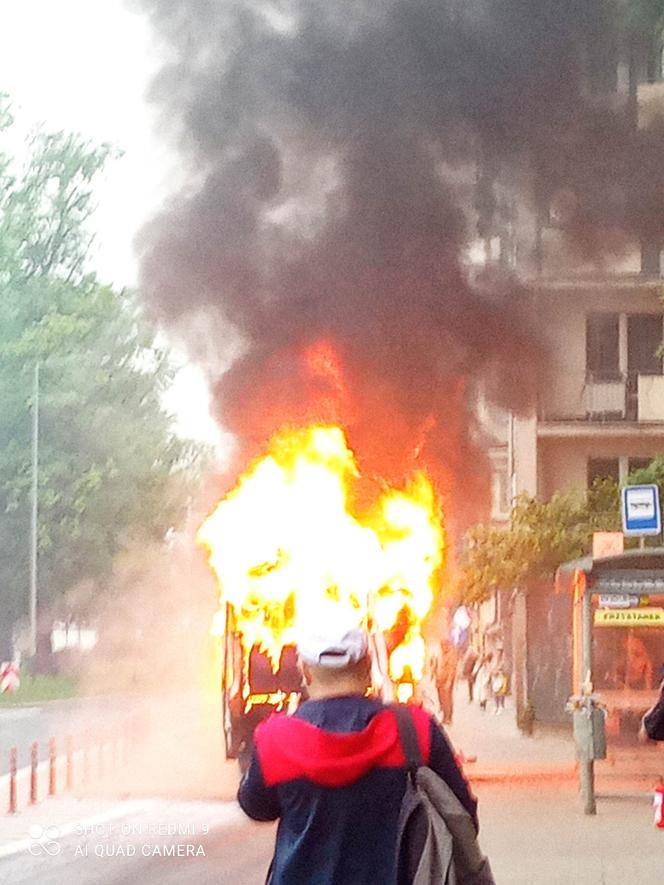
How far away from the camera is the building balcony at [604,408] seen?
21.9 ft

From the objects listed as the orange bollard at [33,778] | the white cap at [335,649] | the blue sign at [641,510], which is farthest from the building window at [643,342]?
the white cap at [335,649]

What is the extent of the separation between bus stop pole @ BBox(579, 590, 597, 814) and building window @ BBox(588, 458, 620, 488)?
1.50 ft

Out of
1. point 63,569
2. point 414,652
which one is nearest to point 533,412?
point 414,652

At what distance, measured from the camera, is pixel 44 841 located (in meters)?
6.01

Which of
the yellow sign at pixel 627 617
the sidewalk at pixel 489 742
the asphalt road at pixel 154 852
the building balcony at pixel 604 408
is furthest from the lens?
the yellow sign at pixel 627 617

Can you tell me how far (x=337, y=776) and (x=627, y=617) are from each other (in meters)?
4.11

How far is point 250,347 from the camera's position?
6.68m

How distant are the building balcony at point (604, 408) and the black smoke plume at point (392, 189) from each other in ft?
0.48

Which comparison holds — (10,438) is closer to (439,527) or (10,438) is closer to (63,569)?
(63,569)

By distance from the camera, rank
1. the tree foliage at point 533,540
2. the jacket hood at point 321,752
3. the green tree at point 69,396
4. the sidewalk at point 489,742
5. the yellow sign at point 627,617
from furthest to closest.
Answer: the yellow sign at point 627,617
the tree foliage at point 533,540
the sidewalk at point 489,742
the green tree at point 69,396
the jacket hood at point 321,752

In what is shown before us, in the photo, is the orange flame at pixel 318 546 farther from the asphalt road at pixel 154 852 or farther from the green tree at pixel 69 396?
the asphalt road at pixel 154 852

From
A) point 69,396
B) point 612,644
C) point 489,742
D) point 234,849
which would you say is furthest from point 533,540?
point 69,396

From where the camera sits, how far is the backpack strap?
2877 mm

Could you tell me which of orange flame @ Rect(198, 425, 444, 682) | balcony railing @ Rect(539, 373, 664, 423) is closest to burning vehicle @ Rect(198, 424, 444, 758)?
orange flame @ Rect(198, 425, 444, 682)
